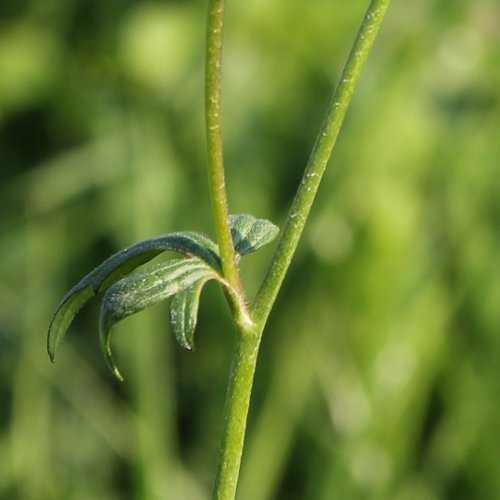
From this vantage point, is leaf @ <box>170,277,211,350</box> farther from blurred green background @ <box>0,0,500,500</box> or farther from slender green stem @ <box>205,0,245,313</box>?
blurred green background @ <box>0,0,500,500</box>

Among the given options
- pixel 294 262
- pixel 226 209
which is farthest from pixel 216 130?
pixel 294 262

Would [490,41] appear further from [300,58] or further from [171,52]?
[171,52]

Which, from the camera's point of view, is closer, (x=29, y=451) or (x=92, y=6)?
(x=29, y=451)

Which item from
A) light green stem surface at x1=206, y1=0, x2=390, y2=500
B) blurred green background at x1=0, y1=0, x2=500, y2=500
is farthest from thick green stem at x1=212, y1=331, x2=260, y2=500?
blurred green background at x1=0, y1=0, x2=500, y2=500

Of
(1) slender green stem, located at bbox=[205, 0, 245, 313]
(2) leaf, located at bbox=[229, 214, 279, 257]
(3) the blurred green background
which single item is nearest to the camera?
(1) slender green stem, located at bbox=[205, 0, 245, 313]

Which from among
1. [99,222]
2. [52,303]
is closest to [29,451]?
[52,303]

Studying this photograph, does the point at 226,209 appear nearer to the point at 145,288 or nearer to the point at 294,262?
the point at 145,288
